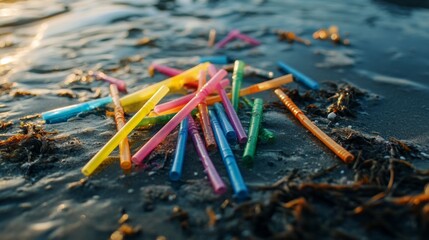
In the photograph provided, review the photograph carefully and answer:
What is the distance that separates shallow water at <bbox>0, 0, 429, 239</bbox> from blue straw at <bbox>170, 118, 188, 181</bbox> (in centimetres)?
12

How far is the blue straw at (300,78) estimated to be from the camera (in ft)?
16.6

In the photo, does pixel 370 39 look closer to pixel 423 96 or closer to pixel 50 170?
pixel 423 96

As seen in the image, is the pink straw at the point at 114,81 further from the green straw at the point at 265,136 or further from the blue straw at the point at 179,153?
the green straw at the point at 265,136

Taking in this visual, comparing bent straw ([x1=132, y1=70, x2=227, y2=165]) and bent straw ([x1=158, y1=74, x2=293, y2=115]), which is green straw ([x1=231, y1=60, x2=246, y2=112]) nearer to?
bent straw ([x1=158, y1=74, x2=293, y2=115])

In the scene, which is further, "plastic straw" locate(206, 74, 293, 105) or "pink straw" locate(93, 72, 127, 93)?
"pink straw" locate(93, 72, 127, 93)

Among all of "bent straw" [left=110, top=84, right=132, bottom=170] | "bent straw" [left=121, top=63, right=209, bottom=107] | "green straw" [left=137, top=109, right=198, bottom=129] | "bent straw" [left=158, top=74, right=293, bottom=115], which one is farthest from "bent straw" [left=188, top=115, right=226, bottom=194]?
"bent straw" [left=121, top=63, right=209, bottom=107]

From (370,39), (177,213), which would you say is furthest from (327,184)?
(370,39)

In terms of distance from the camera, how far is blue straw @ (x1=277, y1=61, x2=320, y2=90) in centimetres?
505

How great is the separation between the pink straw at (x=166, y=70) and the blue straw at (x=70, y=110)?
A: 48.6 inches

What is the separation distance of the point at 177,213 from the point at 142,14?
6.36 meters

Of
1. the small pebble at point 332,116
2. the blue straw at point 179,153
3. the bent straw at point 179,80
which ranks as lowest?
the small pebble at point 332,116

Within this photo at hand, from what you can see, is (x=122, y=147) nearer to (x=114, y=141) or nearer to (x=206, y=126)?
(x=114, y=141)

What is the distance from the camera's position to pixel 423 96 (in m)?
4.81

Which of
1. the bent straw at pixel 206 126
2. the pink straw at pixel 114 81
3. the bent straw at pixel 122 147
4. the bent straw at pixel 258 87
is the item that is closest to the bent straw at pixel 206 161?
the bent straw at pixel 206 126
